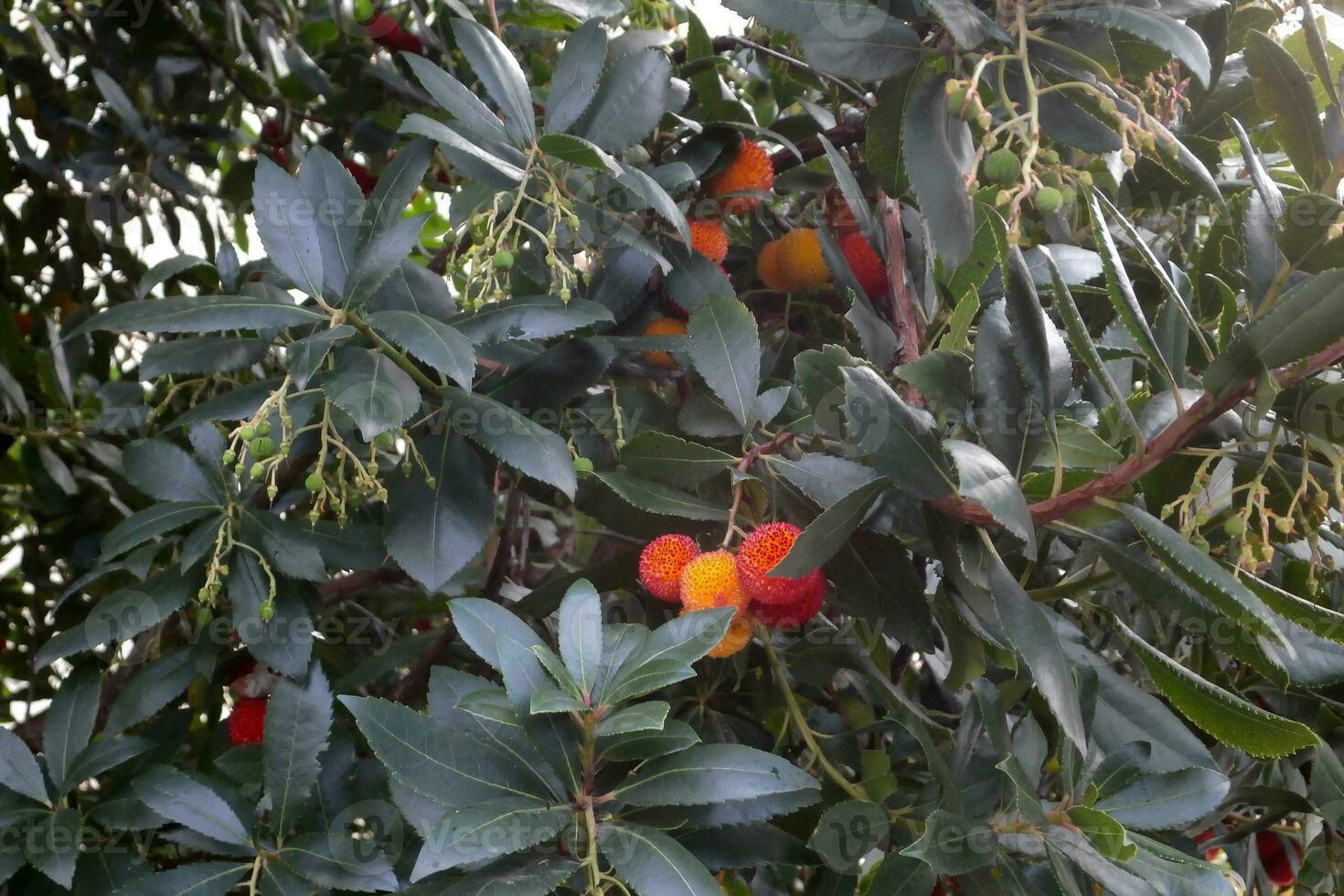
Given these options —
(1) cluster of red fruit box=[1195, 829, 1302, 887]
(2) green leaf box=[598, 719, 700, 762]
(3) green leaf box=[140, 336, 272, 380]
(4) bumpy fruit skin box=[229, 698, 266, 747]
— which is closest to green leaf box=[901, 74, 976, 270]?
(2) green leaf box=[598, 719, 700, 762]

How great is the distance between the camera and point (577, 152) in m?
1.01

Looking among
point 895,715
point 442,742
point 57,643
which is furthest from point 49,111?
point 895,715

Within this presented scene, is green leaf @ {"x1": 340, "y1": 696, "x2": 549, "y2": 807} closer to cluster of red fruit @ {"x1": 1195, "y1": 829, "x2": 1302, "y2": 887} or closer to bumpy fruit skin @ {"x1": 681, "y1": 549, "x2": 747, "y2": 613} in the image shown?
bumpy fruit skin @ {"x1": 681, "y1": 549, "x2": 747, "y2": 613}

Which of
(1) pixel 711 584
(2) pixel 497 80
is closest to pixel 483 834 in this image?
(1) pixel 711 584

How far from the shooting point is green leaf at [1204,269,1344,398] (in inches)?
27.4

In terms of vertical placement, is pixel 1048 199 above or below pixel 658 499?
above

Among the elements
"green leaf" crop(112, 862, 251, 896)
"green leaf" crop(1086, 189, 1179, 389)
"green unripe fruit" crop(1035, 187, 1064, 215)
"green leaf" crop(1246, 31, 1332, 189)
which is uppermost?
"green leaf" crop(1246, 31, 1332, 189)

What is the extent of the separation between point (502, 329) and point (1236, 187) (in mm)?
852

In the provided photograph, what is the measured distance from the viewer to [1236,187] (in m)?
1.27

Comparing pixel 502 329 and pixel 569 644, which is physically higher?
pixel 502 329

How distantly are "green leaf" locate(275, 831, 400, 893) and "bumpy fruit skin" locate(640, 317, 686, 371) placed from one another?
0.59 metres

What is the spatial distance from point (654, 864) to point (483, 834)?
13cm

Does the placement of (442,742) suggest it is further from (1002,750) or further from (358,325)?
(1002,750)

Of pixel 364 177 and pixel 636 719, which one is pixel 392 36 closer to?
pixel 364 177
